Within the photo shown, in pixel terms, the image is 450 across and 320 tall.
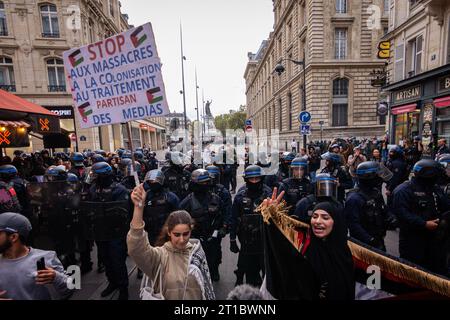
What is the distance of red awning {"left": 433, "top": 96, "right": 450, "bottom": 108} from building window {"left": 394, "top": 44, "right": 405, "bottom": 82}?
3.95 m

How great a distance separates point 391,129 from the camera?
1648cm

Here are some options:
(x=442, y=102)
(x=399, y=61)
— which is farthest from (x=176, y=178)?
(x=399, y=61)

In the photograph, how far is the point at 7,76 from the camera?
20.1 meters

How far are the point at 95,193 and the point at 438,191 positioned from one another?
5.00 m

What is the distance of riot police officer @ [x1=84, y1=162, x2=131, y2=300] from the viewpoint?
11.1 feet

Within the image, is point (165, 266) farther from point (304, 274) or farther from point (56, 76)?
point (56, 76)

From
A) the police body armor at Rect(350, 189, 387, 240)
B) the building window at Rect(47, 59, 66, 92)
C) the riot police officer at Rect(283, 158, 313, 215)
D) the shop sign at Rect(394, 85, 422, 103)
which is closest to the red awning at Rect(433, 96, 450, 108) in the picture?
the shop sign at Rect(394, 85, 422, 103)

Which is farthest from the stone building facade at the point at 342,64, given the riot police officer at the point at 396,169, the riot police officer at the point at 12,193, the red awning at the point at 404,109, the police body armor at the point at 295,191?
the riot police officer at the point at 12,193

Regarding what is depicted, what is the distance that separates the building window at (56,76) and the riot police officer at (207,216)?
74.5 ft

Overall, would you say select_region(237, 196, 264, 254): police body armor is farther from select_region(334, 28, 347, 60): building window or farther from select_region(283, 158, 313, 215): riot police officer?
select_region(334, 28, 347, 60): building window

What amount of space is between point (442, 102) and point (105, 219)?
602 inches

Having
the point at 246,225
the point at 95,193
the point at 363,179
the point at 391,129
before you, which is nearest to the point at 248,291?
the point at 246,225

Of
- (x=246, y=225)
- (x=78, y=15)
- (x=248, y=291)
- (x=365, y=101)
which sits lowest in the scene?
(x=246, y=225)

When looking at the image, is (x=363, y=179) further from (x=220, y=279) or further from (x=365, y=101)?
(x=365, y=101)
